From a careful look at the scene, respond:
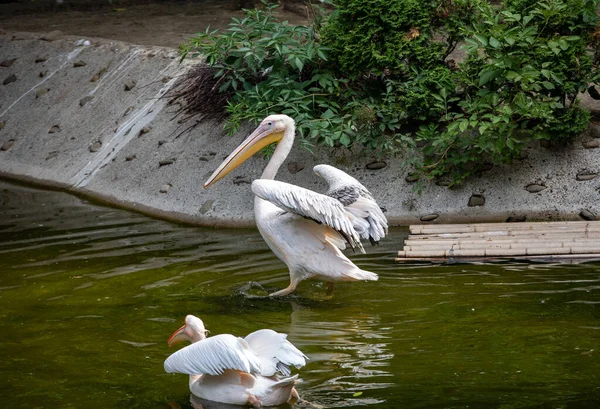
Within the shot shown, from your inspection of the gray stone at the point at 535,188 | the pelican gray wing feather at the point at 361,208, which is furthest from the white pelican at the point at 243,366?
the gray stone at the point at 535,188

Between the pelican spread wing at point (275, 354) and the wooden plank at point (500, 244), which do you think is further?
the wooden plank at point (500, 244)

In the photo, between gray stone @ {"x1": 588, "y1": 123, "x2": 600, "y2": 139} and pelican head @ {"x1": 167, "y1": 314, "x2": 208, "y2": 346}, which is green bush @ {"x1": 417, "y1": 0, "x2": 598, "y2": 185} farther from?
pelican head @ {"x1": 167, "y1": 314, "x2": 208, "y2": 346}

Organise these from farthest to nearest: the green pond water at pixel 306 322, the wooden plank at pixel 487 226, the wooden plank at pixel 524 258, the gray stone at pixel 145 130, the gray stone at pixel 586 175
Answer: the gray stone at pixel 145 130 < the gray stone at pixel 586 175 < the wooden plank at pixel 487 226 < the wooden plank at pixel 524 258 < the green pond water at pixel 306 322

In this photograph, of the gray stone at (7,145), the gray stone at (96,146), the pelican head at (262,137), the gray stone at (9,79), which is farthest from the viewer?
the gray stone at (9,79)

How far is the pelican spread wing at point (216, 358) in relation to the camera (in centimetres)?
391

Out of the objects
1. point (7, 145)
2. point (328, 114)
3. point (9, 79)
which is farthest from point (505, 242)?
point (9, 79)

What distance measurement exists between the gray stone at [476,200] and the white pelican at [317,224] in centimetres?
159

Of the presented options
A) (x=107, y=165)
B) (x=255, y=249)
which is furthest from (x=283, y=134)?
(x=107, y=165)

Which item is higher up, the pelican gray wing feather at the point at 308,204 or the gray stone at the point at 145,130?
the pelican gray wing feather at the point at 308,204

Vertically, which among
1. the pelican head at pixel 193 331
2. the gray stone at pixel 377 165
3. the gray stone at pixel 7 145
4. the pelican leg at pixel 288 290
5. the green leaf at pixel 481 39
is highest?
the green leaf at pixel 481 39

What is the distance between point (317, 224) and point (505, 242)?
4.23 feet

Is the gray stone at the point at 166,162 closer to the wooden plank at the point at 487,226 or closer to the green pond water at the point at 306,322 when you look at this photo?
the green pond water at the point at 306,322

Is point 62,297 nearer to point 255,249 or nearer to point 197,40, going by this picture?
point 255,249

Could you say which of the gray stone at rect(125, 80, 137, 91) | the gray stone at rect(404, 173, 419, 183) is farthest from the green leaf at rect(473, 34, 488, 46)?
the gray stone at rect(125, 80, 137, 91)
